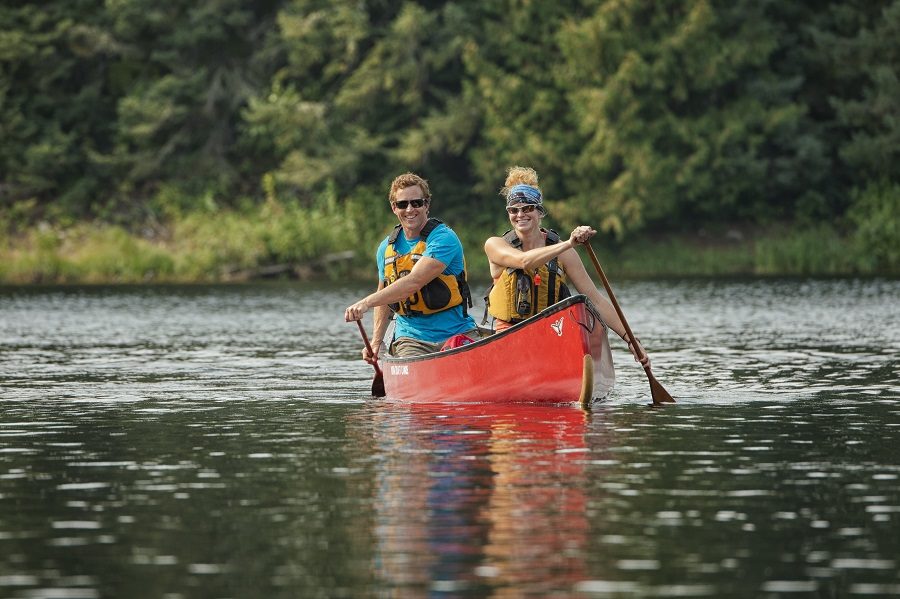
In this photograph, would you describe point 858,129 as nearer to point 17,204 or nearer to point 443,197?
point 443,197

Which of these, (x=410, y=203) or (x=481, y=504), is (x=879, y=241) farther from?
(x=481, y=504)

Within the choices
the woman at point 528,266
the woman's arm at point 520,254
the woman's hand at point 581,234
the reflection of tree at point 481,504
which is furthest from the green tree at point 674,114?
the woman's hand at point 581,234

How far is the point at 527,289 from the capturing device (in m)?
15.1

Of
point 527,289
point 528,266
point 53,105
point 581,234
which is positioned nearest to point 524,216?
point 528,266

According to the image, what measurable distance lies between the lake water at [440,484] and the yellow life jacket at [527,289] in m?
0.84

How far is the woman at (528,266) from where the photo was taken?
14.5m

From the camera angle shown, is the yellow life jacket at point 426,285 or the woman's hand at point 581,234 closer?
the woman's hand at point 581,234

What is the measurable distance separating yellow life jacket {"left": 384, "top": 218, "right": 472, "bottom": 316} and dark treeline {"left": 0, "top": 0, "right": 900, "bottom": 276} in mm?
35454

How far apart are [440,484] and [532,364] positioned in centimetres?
451

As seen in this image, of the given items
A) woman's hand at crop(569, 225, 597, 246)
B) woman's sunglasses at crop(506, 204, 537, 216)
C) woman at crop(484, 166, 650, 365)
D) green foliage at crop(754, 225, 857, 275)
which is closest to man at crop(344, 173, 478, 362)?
woman at crop(484, 166, 650, 365)

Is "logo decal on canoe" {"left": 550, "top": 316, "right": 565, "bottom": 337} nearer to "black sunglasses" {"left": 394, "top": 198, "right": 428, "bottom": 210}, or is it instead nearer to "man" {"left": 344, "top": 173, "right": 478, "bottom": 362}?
"man" {"left": 344, "top": 173, "right": 478, "bottom": 362}

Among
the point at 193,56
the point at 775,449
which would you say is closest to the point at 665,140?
the point at 193,56

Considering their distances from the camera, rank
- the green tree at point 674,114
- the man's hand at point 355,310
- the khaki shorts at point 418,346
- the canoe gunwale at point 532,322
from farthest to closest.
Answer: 1. the green tree at point 674,114
2. the khaki shorts at point 418,346
3. the man's hand at point 355,310
4. the canoe gunwale at point 532,322

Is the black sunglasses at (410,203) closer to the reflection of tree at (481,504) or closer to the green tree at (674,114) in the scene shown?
the reflection of tree at (481,504)
